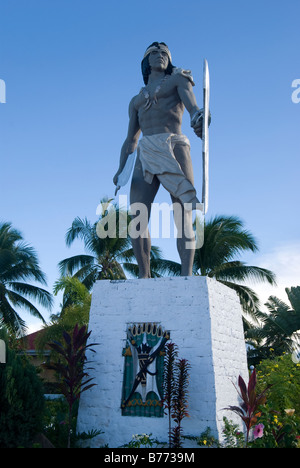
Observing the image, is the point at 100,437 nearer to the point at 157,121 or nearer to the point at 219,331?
the point at 219,331

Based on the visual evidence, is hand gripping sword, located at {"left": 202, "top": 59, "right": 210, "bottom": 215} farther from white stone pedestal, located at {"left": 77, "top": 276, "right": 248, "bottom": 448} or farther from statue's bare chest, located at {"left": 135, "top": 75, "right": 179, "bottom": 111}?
white stone pedestal, located at {"left": 77, "top": 276, "right": 248, "bottom": 448}

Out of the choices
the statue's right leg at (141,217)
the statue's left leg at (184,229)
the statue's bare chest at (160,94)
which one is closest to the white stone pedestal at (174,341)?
the statue's left leg at (184,229)

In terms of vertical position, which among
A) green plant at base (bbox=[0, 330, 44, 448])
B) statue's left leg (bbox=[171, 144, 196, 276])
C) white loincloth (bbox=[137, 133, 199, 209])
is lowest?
green plant at base (bbox=[0, 330, 44, 448])

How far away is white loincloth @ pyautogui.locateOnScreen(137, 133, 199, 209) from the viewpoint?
6555 millimetres

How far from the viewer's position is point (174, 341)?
5777mm

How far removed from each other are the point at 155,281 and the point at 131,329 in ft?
2.34

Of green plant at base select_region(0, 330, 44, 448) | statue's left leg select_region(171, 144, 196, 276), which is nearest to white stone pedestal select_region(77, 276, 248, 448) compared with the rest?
statue's left leg select_region(171, 144, 196, 276)

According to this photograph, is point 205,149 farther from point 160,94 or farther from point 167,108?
point 160,94

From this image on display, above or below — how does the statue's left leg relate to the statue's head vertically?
below

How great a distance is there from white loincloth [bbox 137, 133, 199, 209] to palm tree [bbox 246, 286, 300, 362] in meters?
10.8

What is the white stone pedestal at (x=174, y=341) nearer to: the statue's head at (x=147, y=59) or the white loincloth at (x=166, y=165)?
the white loincloth at (x=166, y=165)

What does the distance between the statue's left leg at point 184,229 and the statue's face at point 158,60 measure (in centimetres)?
134

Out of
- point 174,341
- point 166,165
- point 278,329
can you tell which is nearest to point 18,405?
point 174,341

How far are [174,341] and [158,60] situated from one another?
425 cm
